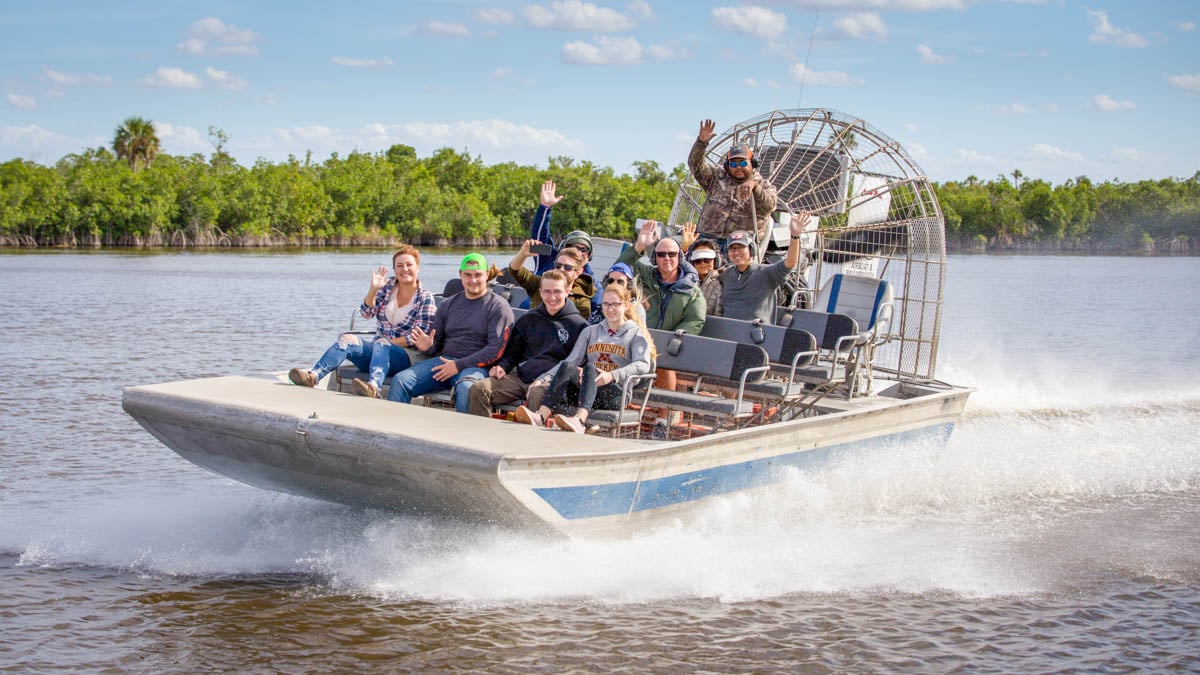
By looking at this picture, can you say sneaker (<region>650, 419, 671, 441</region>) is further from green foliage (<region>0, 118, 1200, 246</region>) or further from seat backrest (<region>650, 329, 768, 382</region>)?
green foliage (<region>0, 118, 1200, 246</region>)

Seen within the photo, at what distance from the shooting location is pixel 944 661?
24.0ft

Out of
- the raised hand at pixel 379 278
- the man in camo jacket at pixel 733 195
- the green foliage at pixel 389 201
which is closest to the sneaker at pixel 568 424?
the raised hand at pixel 379 278

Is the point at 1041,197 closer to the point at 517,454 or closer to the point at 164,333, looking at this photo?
the point at 164,333

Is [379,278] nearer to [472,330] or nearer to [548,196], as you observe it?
[472,330]

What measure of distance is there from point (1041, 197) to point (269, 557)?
114 meters

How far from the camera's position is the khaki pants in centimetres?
864

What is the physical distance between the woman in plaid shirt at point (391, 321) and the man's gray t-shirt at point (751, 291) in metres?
2.92

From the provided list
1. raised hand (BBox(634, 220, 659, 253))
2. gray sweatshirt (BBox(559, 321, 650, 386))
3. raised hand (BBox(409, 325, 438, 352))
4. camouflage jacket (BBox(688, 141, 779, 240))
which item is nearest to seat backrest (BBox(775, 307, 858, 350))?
raised hand (BBox(634, 220, 659, 253))

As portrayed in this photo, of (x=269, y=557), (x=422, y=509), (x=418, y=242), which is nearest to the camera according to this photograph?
(x=422, y=509)

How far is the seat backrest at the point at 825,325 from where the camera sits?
10445 mm

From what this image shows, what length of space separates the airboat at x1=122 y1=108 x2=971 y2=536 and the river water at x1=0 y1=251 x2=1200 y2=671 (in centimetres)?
33

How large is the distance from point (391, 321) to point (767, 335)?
322 cm

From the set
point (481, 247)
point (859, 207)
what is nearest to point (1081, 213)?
point (481, 247)

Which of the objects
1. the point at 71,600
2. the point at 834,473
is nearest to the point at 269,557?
the point at 71,600
